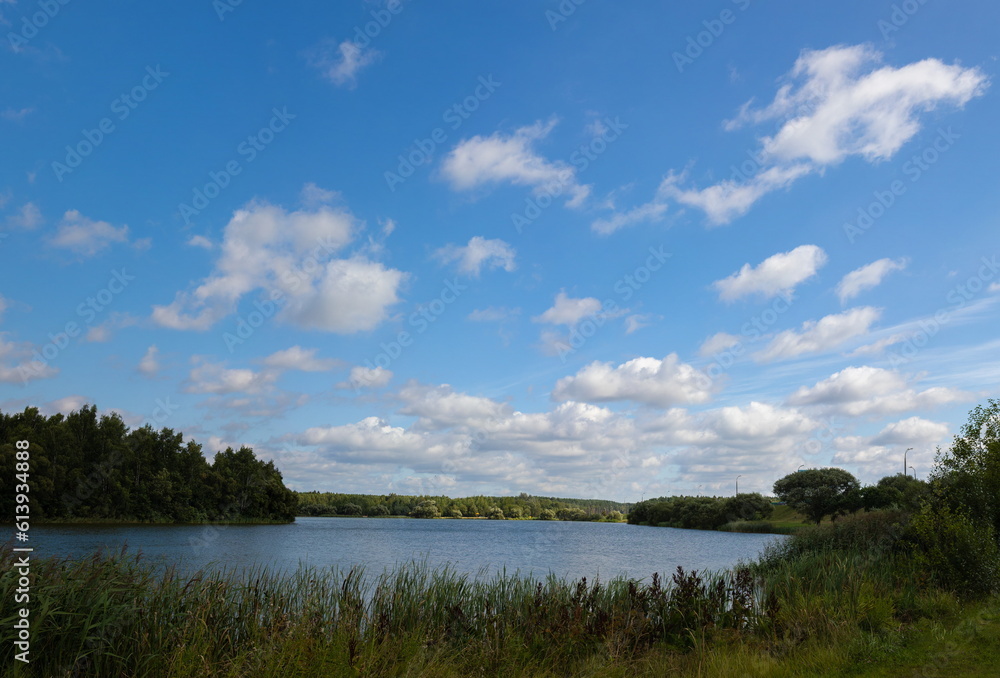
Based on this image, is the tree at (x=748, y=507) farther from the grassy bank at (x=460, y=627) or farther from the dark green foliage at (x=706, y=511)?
the grassy bank at (x=460, y=627)

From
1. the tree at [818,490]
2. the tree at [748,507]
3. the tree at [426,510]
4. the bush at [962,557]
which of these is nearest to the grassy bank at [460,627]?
the bush at [962,557]

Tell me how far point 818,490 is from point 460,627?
304 feet

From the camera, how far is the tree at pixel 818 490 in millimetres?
83250

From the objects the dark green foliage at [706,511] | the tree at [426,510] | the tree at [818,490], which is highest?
the tree at [818,490]

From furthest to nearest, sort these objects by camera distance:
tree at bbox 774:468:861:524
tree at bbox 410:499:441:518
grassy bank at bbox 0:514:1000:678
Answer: tree at bbox 410:499:441:518 < tree at bbox 774:468:861:524 < grassy bank at bbox 0:514:1000:678

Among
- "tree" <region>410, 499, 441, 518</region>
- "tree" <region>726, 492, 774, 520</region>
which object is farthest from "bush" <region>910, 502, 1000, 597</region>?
"tree" <region>410, 499, 441, 518</region>

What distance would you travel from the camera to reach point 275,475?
103 metres

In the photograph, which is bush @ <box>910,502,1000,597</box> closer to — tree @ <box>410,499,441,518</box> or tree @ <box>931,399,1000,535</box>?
tree @ <box>931,399,1000,535</box>

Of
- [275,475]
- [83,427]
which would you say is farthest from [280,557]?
[275,475]

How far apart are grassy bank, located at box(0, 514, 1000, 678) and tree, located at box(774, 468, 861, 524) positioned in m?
77.0

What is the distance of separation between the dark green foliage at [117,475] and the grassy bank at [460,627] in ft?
209

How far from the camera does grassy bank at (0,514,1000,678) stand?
706 centimetres

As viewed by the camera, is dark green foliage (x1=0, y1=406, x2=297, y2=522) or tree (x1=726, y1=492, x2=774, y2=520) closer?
dark green foliage (x1=0, y1=406, x2=297, y2=522)

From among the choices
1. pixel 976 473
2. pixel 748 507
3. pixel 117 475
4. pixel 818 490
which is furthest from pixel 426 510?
pixel 976 473
